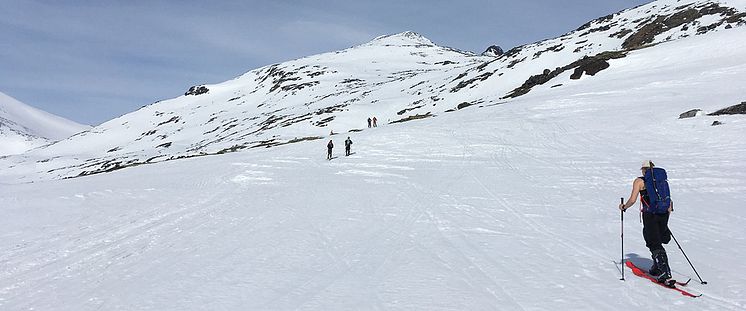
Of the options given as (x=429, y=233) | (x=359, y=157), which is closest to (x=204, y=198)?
(x=429, y=233)

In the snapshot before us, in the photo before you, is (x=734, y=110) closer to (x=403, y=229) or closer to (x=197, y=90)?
(x=403, y=229)

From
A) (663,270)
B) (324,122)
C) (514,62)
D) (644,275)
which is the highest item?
(514,62)

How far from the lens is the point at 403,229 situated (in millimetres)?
11656

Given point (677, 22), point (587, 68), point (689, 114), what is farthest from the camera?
point (677, 22)

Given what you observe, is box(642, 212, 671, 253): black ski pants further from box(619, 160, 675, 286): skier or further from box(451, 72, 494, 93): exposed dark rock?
box(451, 72, 494, 93): exposed dark rock

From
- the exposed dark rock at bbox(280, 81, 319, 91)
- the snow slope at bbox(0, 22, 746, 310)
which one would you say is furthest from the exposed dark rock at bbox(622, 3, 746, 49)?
the exposed dark rock at bbox(280, 81, 319, 91)

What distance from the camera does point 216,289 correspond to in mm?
7680

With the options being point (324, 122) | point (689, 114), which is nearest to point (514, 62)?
point (324, 122)

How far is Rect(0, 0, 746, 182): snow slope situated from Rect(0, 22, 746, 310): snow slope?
2433 centimetres

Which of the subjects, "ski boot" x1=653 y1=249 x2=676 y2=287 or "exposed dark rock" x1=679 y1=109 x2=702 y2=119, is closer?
"ski boot" x1=653 y1=249 x2=676 y2=287

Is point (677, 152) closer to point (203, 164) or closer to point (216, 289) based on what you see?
point (216, 289)

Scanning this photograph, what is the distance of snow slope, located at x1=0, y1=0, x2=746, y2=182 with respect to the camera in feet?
198

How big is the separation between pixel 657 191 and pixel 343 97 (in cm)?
10158

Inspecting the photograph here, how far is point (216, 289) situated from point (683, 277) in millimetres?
7572
